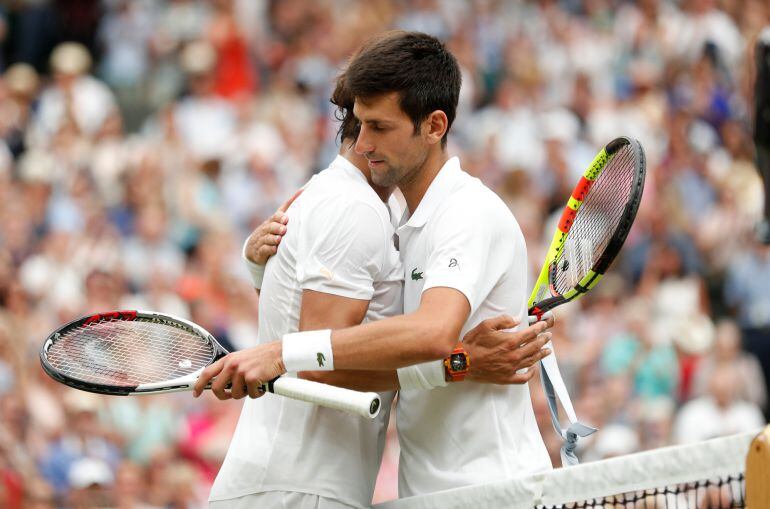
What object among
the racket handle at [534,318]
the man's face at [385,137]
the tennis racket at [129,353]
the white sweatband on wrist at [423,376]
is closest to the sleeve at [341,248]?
the man's face at [385,137]

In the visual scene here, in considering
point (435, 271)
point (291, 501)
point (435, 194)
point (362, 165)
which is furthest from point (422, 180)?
point (291, 501)

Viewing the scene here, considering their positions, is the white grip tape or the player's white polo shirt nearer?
the white grip tape

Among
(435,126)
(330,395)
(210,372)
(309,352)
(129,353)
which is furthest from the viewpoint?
(129,353)

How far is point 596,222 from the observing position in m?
4.89

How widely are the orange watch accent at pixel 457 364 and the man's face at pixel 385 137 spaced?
0.64 meters

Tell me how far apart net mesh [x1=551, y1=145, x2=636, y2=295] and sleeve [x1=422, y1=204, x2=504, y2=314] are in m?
0.47

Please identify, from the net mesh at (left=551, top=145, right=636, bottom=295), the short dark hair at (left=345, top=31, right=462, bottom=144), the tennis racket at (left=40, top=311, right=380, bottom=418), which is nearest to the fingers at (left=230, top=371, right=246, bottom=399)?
the tennis racket at (left=40, top=311, right=380, bottom=418)

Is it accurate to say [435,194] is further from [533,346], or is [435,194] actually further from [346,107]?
[533,346]

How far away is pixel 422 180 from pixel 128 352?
1.22 meters

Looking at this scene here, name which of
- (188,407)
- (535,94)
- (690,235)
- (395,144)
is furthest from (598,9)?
(395,144)

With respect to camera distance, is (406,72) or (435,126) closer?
(406,72)

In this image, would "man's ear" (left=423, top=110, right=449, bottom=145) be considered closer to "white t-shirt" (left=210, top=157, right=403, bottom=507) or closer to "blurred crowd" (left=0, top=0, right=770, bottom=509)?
"white t-shirt" (left=210, top=157, right=403, bottom=507)

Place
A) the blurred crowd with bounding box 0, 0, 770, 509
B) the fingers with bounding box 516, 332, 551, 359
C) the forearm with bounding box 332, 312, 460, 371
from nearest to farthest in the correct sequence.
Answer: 1. the forearm with bounding box 332, 312, 460, 371
2. the fingers with bounding box 516, 332, 551, 359
3. the blurred crowd with bounding box 0, 0, 770, 509

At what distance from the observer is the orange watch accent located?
433 cm
